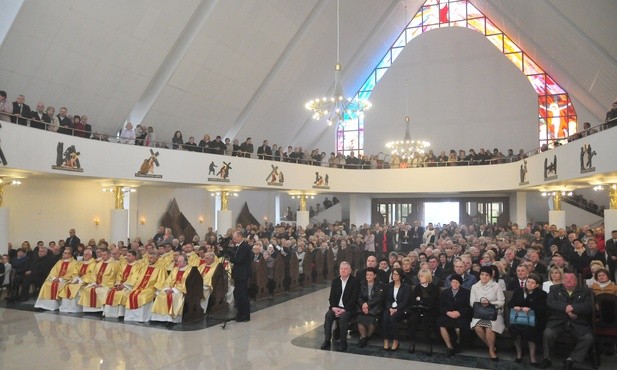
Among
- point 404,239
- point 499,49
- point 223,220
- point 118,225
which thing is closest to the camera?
point 118,225

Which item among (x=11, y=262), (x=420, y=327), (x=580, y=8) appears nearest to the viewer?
(x=420, y=327)

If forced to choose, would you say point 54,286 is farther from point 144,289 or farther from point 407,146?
point 407,146

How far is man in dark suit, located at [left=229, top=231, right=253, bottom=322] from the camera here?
9281 millimetres

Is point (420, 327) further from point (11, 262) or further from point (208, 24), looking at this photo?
point (208, 24)

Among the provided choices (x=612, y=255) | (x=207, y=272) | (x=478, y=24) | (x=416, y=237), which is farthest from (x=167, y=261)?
(x=478, y=24)

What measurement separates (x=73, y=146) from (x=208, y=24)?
6.31 metres

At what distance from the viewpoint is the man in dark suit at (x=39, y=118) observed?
12858mm

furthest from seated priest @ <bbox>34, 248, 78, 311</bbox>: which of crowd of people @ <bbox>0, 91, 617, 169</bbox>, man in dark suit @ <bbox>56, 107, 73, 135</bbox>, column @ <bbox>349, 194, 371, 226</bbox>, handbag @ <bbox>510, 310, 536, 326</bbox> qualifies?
column @ <bbox>349, 194, 371, 226</bbox>

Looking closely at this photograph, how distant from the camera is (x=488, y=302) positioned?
22.6 feet

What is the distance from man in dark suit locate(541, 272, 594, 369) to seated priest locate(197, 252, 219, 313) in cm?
597

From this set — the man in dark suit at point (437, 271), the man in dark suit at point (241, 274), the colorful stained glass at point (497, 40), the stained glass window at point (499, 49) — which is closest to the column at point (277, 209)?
the stained glass window at point (499, 49)

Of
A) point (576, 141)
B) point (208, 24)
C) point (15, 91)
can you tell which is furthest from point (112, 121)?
point (576, 141)

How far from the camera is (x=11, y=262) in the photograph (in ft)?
38.8

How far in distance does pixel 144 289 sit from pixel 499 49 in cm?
2373
